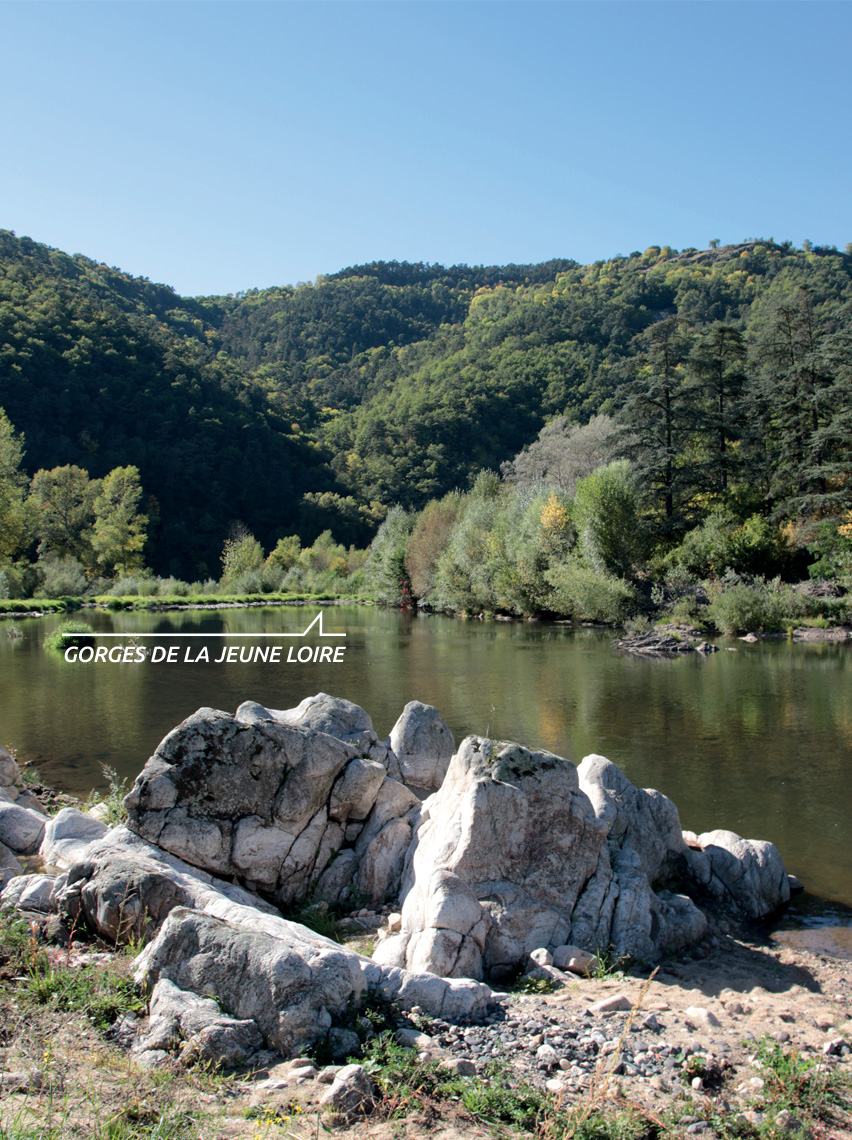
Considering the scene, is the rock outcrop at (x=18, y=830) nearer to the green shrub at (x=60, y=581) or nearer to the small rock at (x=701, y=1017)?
the small rock at (x=701, y=1017)

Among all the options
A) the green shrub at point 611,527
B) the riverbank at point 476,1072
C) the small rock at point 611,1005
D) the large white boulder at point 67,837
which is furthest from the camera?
the green shrub at point 611,527

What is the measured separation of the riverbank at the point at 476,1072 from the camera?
3816mm

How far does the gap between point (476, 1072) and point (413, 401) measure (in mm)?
119405

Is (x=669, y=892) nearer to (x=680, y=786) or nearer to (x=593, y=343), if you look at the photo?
(x=680, y=786)

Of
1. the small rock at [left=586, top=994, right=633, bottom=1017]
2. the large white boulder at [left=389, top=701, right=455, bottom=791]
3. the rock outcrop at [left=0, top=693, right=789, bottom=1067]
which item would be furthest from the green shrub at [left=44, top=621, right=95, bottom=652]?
the small rock at [left=586, top=994, right=633, bottom=1017]

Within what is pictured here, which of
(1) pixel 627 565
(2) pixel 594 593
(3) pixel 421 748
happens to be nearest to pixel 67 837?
(3) pixel 421 748

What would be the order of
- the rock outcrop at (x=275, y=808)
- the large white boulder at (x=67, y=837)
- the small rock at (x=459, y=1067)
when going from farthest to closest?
the large white boulder at (x=67, y=837) < the rock outcrop at (x=275, y=808) < the small rock at (x=459, y=1067)

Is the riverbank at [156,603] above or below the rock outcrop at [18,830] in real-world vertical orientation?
below

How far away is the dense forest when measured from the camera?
49.8 metres

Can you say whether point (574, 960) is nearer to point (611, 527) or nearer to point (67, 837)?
point (67, 837)

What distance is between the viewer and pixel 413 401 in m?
120

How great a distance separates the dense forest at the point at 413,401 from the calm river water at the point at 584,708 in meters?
18.1

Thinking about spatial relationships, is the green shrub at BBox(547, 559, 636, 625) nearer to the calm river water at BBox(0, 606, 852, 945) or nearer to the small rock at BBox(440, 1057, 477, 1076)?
the calm river water at BBox(0, 606, 852, 945)

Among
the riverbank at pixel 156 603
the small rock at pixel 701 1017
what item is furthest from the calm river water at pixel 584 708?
the riverbank at pixel 156 603
